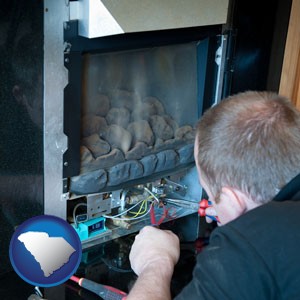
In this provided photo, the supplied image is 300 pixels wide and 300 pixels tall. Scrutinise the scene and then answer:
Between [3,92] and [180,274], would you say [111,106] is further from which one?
[180,274]

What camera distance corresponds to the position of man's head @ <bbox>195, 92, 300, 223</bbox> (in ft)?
2.73

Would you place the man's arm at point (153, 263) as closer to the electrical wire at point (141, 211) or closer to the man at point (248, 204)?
the man at point (248, 204)

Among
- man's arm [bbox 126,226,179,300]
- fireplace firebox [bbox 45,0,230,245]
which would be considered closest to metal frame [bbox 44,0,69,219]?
fireplace firebox [bbox 45,0,230,245]

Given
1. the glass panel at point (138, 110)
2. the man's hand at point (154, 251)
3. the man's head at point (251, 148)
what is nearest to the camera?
the man's head at point (251, 148)

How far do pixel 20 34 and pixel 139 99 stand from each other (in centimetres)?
53

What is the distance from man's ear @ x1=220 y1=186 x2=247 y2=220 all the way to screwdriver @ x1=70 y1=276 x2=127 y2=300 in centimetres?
44

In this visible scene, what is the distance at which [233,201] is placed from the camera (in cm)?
89

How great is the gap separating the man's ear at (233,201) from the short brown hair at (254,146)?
0.01m

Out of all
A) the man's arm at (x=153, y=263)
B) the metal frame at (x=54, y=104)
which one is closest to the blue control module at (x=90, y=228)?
the metal frame at (x=54, y=104)

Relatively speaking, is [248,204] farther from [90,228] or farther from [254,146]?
[90,228]

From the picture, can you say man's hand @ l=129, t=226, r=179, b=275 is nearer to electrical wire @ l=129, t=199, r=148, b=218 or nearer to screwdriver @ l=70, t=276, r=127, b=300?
screwdriver @ l=70, t=276, r=127, b=300

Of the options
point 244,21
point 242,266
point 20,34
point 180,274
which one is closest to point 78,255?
point 180,274

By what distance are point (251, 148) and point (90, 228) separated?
78 cm

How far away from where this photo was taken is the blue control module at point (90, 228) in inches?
57.4
